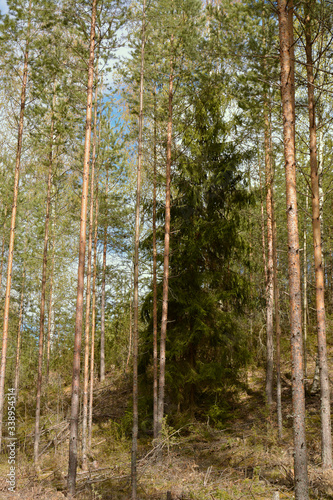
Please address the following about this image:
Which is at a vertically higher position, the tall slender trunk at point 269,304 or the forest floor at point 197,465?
the tall slender trunk at point 269,304

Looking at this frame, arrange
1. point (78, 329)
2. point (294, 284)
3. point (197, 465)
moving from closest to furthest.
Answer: point (294, 284)
point (78, 329)
point (197, 465)

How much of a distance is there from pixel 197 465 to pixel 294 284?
220 inches

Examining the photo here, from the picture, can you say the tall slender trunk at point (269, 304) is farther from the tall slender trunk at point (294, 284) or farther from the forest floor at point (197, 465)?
the tall slender trunk at point (294, 284)

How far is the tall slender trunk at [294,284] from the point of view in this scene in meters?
5.53

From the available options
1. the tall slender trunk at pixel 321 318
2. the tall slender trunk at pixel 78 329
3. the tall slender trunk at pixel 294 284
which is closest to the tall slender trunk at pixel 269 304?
the tall slender trunk at pixel 321 318

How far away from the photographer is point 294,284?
6.02 meters

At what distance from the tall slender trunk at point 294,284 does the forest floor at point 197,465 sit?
14.1 inches

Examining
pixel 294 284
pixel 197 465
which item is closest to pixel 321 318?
pixel 294 284

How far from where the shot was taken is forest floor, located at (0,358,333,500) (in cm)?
723

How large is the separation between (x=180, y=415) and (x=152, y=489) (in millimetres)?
3946

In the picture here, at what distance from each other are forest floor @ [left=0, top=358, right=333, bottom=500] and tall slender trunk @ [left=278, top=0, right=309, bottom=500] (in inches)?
14.1

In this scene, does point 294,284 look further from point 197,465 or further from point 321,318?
point 197,465

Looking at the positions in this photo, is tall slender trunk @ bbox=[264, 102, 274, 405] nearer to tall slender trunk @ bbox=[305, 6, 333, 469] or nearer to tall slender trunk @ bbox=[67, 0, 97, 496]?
tall slender trunk @ bbox=[305, 6, 333, 469]

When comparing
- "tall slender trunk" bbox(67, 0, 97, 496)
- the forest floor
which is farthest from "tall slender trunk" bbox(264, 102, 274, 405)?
"tall slender trunk" bbox(67, 0, 97, 496)
